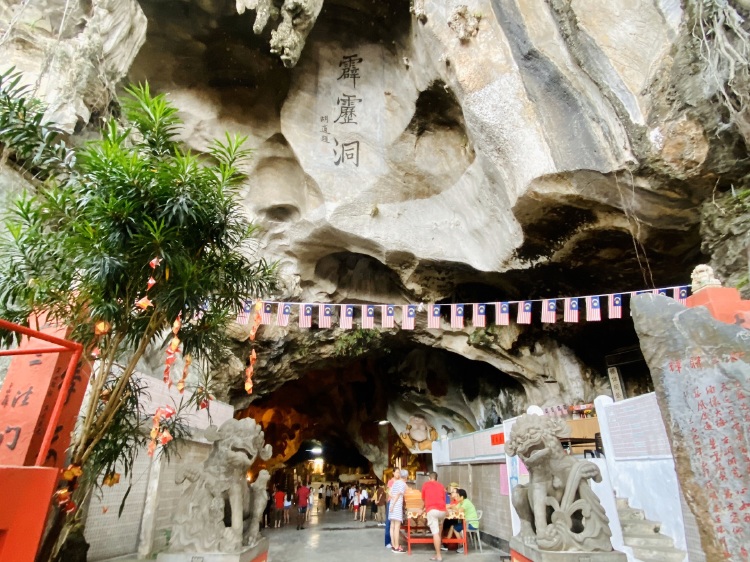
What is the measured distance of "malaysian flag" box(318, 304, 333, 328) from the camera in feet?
30.2

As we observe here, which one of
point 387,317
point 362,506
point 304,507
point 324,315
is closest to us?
point 387,317

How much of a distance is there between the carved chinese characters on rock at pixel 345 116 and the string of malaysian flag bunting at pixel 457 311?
11.6 ft

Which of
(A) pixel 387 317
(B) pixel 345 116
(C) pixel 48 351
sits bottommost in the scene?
(C) pixel 48 351

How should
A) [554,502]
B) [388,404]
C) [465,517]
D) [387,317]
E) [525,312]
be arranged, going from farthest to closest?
[388,404] < [387,317] < [525,312] < [465,517] < [554,502]

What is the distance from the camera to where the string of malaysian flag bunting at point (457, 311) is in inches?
294

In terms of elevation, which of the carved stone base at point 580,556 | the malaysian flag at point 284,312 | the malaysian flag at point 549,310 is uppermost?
the malaysian flag at point 284,312

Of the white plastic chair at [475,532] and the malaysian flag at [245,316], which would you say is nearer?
the white plastic chair at [475,532]

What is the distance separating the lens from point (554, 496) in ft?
13.7

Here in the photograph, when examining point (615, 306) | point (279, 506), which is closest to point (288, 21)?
point (615, 306)

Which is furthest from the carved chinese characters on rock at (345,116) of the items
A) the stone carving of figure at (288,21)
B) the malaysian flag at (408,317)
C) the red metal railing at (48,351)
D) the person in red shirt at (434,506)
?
the red metal railing at (48,351)

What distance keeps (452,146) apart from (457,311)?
350cm

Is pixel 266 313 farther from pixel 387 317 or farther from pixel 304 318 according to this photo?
pixel 387 317

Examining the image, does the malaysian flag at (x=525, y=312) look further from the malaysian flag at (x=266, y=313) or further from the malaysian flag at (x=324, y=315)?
the malaysian flag at (x=266, y=313)

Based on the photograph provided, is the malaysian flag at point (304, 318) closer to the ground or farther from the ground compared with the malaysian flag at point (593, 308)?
farther from the ground
